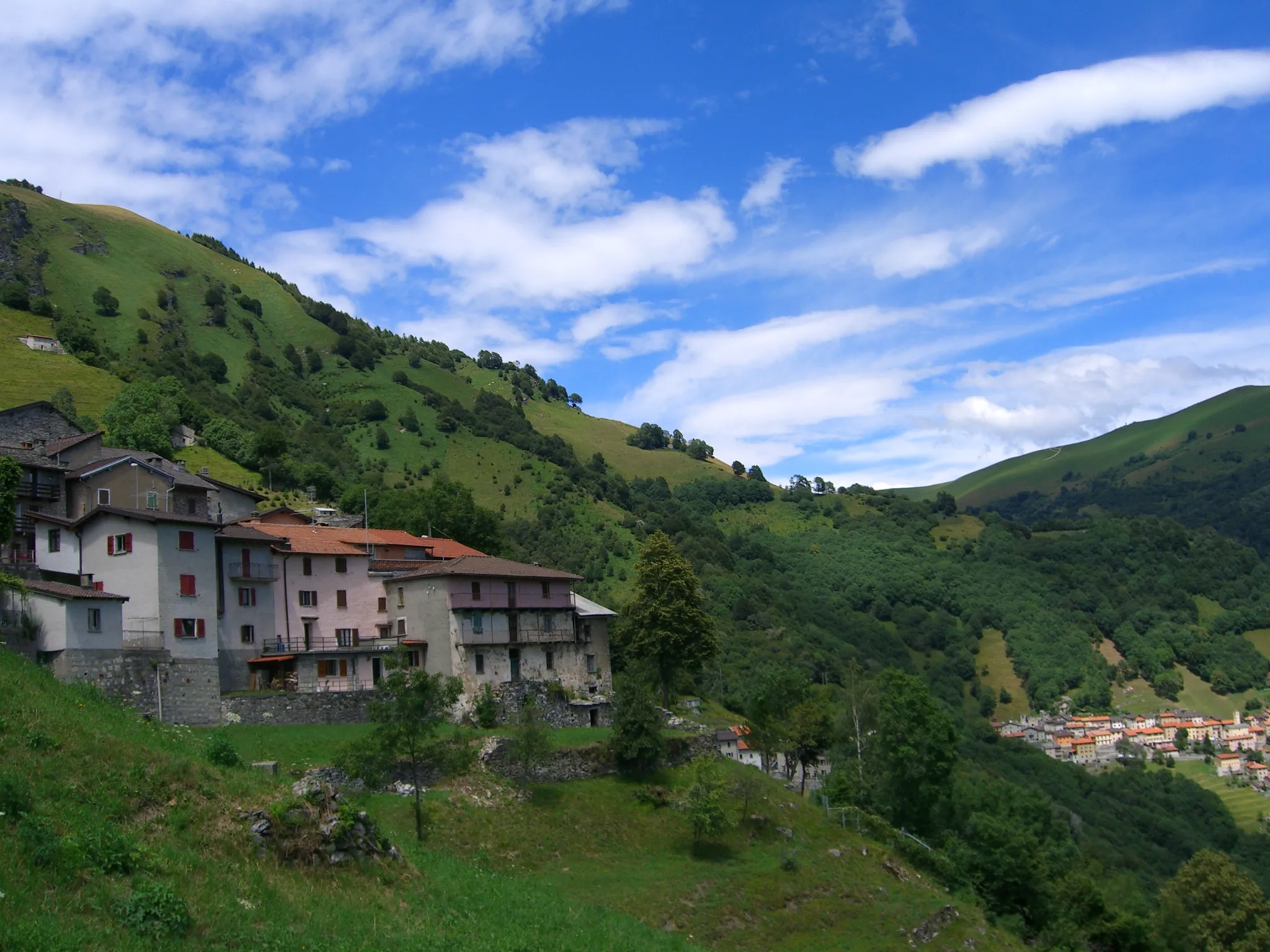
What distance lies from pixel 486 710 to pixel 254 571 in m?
14.1

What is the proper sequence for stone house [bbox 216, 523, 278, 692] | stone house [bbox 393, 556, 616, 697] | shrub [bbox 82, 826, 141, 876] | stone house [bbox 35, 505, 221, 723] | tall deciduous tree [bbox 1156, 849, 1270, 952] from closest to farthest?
1. shrub [bbox 82, 826, 141, 876]
2. stone house [bbox 35, 505, 221, 723]
3. stone house [bbox 216, 523, 278, 692]
4. stone house [bbox 393, 556, 616, 697]
5. tall deciduous tree [bbox 1156, 849, 1270, 952]

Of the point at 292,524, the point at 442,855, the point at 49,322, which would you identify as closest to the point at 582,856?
the point at 442,855

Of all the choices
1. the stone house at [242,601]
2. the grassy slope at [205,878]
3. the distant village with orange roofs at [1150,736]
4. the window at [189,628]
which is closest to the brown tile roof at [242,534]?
the stone house at [242,601]

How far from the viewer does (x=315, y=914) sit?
2253 cm

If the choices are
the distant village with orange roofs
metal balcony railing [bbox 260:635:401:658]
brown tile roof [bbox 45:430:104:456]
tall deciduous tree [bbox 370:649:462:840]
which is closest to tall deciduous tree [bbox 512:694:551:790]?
tall deciduous tree [bbox 370:649:462:840]

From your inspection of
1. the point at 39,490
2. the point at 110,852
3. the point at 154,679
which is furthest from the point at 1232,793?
the point at 110,852

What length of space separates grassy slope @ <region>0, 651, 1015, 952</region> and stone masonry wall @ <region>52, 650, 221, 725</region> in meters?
6.46

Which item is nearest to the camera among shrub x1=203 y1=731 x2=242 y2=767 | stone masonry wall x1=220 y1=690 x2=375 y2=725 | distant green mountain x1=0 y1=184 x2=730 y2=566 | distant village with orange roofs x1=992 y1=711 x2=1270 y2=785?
shrub x1=203 y1=731 x2=242 y2=767

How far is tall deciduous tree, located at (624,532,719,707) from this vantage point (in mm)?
66250

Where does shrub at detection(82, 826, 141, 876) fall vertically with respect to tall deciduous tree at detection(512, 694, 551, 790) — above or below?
above

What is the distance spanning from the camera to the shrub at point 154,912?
1878 cm

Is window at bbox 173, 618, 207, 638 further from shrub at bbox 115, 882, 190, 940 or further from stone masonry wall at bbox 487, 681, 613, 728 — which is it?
shrub at bbox 115, 882, 190, 940

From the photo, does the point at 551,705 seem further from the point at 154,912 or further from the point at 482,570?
the point at 154,912

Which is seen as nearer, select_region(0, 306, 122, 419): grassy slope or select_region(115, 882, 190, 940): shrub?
select_region(115, 882, 190, 940): shrub
